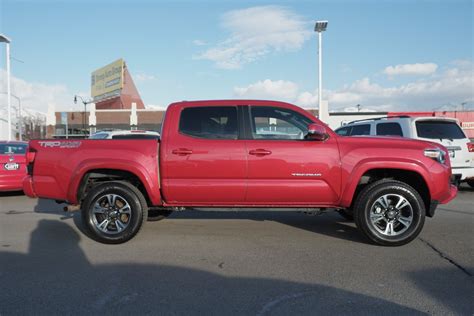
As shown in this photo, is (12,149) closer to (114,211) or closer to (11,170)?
(11,170)

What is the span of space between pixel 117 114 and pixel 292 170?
1697 inches

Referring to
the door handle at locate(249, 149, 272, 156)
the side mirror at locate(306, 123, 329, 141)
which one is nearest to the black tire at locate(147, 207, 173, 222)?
the door handle at locate(249, 149, 272, 156)

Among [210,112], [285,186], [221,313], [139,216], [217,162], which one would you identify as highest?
[210,112]

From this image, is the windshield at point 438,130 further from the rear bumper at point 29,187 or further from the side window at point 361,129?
the rear bumper at point 29,187

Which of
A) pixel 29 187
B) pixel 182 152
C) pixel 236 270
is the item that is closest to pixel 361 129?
pixel 182 152

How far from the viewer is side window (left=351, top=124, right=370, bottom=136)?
398 inches

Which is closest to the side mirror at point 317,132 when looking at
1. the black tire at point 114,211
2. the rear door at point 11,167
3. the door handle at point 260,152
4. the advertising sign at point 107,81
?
the door handle at point 260,152

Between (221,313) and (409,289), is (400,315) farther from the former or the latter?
(221,313)

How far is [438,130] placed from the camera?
29.2 feet

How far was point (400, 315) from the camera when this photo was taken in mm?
3215

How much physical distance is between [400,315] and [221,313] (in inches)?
60.1

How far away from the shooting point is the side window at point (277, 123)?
209 inches

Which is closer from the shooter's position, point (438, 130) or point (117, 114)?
point (438, 130)

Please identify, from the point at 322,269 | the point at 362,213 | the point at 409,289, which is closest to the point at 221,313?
the point at 322,269
